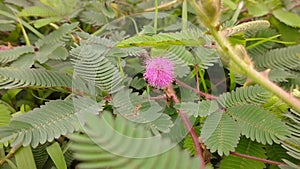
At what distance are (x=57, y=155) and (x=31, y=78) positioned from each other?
13 cm

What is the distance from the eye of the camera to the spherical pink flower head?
2.29 feet

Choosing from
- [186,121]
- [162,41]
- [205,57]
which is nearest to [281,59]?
[205,57]

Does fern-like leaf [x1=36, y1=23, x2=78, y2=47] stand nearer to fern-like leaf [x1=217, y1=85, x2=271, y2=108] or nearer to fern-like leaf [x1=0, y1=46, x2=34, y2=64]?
fern-like leaf [x1=0, y1=46, x2=34, y2=64]

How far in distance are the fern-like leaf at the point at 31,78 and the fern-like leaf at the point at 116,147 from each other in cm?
41

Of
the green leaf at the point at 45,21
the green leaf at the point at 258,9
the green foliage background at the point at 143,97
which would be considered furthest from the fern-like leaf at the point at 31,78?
the green leaf at the point at 258,9

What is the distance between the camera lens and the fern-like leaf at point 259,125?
630mm

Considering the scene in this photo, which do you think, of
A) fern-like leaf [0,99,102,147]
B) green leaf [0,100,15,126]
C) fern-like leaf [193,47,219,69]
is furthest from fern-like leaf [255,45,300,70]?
green leaf [0,100,15,126]

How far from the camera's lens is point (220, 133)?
0.63m

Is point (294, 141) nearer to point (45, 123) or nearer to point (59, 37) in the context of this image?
point (45, 123)

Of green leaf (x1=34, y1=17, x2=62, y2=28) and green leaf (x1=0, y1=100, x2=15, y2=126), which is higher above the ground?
green leaf (x1=34, y1=17, x2=62, y2=28)

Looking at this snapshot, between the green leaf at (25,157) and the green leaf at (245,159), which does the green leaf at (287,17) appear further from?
the green leaf at (25,157)

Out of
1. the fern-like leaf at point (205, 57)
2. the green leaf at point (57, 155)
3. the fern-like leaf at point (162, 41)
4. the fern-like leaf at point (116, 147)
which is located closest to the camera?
the fern-like leaf at point (116, 147)

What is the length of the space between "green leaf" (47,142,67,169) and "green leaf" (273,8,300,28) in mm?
573

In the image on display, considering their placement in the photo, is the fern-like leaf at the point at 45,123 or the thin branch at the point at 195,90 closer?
the fern-like leaf at the point at 45,123
